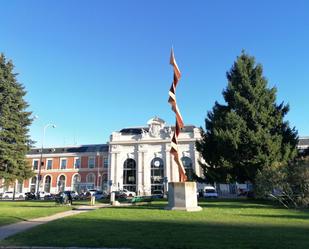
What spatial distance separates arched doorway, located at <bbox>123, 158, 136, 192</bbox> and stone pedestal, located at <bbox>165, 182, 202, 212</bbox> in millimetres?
52734

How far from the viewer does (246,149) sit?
30.7 metres

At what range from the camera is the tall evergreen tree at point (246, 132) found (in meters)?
30.1

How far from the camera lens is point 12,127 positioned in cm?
3781

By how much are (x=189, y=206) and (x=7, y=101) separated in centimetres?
2784

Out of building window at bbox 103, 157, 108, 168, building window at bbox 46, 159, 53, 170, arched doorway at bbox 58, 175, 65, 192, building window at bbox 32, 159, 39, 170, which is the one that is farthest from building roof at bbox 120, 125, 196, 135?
building window at bbox 32, 159, 39, 170

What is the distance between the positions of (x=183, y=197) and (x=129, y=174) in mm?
54972

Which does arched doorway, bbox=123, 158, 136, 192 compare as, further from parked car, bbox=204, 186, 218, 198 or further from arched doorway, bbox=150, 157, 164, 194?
parked car, bbox=204, 186, 218, 198

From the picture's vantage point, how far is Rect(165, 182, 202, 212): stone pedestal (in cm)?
1977

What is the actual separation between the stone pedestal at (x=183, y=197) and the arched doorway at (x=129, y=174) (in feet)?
173

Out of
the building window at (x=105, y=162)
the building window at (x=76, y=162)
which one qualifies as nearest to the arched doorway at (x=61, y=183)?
the building window at (x=76, y=162)

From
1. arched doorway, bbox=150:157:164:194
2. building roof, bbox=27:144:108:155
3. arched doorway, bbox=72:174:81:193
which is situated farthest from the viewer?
building roof, bbox=27:144:108:155

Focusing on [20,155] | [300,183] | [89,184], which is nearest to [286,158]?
[300,183]

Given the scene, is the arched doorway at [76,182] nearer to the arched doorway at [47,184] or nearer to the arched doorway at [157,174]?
the arched doorway at [47,184]

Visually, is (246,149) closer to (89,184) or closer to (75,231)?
(75,231)
